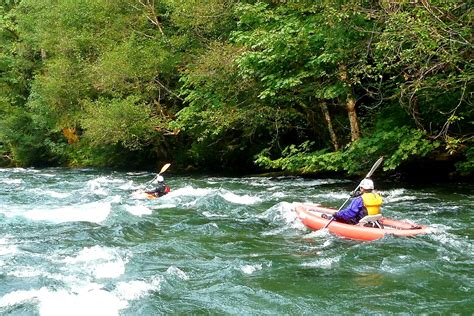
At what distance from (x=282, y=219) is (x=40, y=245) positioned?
4019mm

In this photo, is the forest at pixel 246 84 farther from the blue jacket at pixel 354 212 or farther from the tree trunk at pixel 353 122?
the blue jacket at pixel 354 212

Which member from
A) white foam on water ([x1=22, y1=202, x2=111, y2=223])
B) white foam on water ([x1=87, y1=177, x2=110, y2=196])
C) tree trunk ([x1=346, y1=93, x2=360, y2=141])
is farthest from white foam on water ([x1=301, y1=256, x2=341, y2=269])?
white foam on water ([x1=87, y1=177, x2=110, y2=196])

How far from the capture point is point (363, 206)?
8289 mm

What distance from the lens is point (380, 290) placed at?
5641 millimetres

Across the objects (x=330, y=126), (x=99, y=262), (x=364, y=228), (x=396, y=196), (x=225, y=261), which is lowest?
(x=396, y=196)

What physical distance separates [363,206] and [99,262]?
12.9ft

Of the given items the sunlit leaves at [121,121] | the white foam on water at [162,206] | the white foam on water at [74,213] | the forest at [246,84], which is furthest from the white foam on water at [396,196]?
the sunlit leaves at [121,121]

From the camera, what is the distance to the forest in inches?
411

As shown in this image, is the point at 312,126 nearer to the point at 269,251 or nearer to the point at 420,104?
the point at 420,104

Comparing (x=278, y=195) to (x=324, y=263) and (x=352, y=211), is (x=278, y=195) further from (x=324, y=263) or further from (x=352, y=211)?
(x=324, y=263)

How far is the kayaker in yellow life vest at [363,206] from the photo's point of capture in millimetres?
7961

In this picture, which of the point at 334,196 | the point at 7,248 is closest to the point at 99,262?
the point at 7,248

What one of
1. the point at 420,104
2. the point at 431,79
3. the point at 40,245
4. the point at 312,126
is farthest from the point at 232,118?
the point at 40,245

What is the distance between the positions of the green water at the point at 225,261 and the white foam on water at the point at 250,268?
0.12 feet
